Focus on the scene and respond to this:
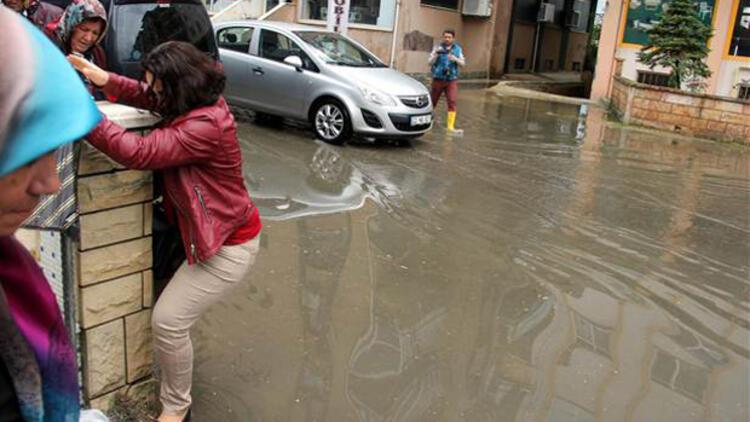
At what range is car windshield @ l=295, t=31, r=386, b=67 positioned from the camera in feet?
32.2

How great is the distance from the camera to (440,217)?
6.57m

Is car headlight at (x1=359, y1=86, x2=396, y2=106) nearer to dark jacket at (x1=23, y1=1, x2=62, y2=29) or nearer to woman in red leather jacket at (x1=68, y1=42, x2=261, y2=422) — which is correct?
dark jacket at (x1=23, y1=1, x2=62, y2=29)

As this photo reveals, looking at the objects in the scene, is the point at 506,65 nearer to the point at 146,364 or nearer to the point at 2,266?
the point at 146,364

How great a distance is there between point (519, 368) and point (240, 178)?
201cm

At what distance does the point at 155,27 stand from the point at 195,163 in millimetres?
4693

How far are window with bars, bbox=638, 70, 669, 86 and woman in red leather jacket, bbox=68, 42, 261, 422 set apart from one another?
16.0 metres

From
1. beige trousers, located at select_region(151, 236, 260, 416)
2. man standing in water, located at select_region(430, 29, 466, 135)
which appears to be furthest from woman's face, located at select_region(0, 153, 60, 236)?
man standing in water, located at select_region(430, 29, 466, 135)

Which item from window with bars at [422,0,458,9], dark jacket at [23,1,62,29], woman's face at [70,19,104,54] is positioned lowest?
woman's face at [70,19,104,54]

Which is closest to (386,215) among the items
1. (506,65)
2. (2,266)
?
(2,266)

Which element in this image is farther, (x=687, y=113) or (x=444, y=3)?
(x=444, y=3)

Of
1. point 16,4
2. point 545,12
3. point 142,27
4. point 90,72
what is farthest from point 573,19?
point 90,72

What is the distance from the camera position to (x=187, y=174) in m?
2.70

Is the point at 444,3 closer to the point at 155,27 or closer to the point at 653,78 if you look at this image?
the point at 653,78

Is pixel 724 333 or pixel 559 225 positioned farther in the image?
pixel 559 225
